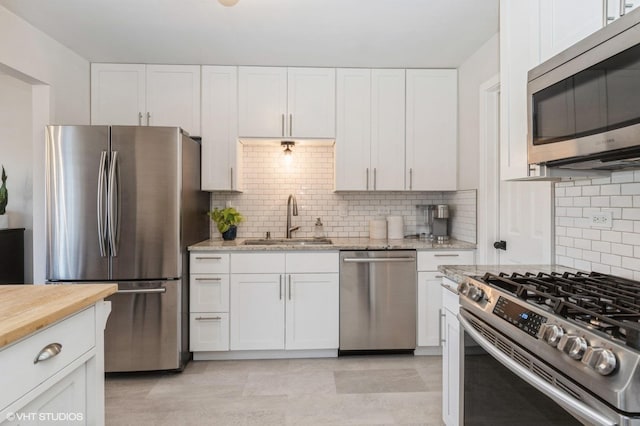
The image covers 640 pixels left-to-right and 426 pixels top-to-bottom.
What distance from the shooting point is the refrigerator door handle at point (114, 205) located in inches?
98.9

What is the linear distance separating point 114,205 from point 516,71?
8.62 ft

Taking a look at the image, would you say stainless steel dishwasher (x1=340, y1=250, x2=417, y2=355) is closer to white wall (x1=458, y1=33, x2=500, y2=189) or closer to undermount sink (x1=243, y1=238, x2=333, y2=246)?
undermount sink (x1=243, y1=238, x2=333, y2=246)

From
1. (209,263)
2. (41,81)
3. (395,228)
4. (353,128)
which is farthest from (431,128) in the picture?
(41,81)

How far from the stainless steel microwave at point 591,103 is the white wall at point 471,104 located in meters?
1.38

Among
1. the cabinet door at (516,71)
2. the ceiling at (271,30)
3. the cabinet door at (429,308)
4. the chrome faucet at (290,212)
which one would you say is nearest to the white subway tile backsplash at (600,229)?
the cabinet door at (516,71)

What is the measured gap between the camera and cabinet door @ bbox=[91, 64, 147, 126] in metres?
3.11

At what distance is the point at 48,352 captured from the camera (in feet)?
3.45

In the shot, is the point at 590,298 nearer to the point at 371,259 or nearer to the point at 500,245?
the point at 500,245

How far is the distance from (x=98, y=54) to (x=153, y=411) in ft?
9.18

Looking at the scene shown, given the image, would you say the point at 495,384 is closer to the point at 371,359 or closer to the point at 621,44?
the point at 621,44

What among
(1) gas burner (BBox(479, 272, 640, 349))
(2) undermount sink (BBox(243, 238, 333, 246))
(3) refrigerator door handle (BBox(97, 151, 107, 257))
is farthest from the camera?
(2) undermount sink (BBox(243, 238, 333, 246))

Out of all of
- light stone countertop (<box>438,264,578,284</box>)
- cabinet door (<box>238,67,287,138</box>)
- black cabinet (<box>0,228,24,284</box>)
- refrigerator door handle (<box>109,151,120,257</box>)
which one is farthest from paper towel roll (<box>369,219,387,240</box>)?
black cabinet (<box>0,228,24,284</box>)

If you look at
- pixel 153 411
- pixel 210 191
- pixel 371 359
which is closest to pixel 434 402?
pixel 371 359

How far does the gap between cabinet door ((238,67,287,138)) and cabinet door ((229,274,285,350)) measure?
1.29 metres
